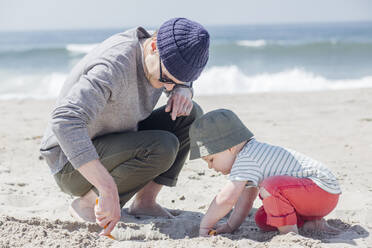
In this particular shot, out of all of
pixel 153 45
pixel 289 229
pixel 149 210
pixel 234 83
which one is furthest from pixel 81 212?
pixel 234 83

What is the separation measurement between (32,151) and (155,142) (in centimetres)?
217

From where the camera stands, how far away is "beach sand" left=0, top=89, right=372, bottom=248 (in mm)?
2141

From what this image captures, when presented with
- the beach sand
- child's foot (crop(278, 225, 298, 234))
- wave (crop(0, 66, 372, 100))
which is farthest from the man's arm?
wave (crop(0, 66, 372, 100))

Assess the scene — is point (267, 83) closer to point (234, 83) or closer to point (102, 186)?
point (234, 83)

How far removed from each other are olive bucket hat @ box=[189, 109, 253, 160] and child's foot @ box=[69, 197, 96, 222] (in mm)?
705

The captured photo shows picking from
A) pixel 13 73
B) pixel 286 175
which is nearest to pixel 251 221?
pixel 286 175

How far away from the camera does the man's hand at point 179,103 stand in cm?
263

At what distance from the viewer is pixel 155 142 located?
2426 millimetres

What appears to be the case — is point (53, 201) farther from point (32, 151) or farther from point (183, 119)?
point (32, 151)

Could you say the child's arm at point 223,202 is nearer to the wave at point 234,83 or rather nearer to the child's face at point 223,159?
the child's face at point 223,159

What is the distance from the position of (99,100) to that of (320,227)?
128 centimetres

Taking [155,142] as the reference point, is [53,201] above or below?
below

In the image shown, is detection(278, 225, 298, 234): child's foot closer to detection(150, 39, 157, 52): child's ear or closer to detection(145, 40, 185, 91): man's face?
detection(145, 40, 185, 91): man's face

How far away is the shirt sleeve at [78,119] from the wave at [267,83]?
7.54 meters
